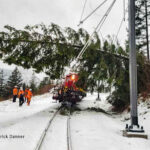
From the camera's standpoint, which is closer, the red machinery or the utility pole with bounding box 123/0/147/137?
the utility pole with bounding box 123/0/147/137

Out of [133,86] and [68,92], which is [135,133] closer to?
[133,86]

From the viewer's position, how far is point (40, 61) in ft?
30.5

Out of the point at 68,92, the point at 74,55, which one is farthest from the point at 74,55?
→ the point at 68,92

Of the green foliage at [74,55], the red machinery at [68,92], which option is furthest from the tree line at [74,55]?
the red machinery at [68,92]

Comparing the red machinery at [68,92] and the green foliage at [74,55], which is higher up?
the green foliage at [74,55]

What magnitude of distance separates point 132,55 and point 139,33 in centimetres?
1843

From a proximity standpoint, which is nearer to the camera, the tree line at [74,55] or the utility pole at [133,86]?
the utility pole at [133,86]

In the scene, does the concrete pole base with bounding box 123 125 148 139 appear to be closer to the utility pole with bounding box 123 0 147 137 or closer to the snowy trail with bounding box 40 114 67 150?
the utility pole with bounding box 123 0 147 137

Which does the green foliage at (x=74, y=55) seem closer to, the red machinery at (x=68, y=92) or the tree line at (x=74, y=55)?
the tree line at (x=74, y=55)

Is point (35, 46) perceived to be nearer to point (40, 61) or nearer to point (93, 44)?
point (40, 61)

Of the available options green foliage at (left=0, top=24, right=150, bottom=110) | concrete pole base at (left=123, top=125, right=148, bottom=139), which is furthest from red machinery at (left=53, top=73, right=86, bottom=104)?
concrete pole base at (left=123, top=125, right=148, bottom=139)

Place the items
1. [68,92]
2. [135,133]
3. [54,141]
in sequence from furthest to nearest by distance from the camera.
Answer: [68,92], [135,133], [54,141]

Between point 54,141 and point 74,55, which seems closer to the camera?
point 54,141

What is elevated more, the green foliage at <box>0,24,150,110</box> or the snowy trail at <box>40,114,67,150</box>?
the green foliage at <box>0,24,150,110</box>
